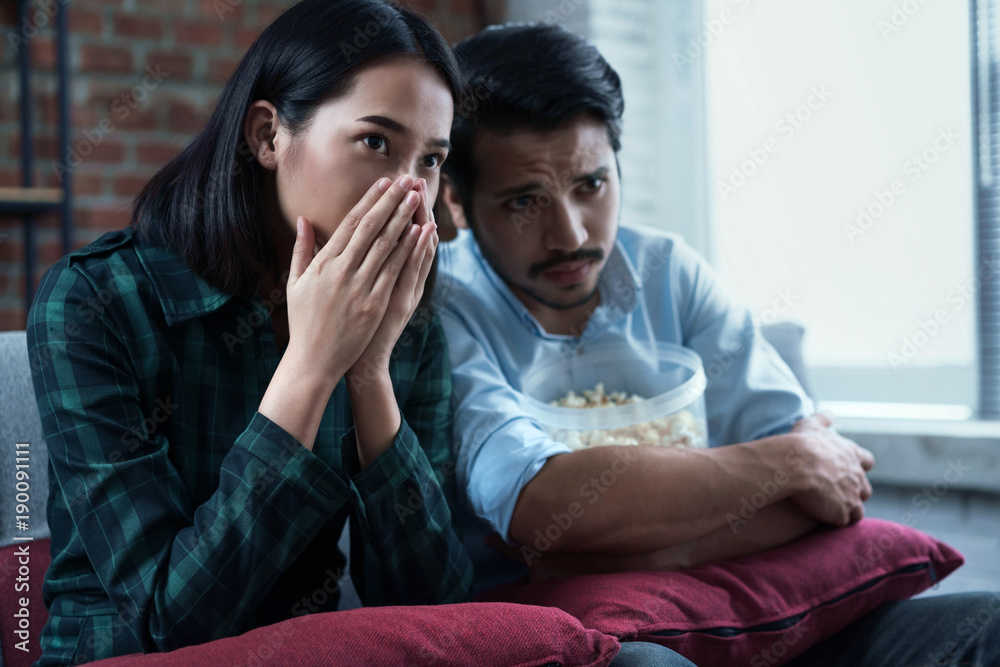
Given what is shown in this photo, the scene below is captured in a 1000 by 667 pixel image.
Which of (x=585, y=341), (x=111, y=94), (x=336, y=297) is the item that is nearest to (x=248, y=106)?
(x=336, y=297)

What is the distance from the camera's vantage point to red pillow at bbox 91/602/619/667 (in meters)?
0.70

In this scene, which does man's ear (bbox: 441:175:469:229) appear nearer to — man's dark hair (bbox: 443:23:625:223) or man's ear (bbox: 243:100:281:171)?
man's dark hair (bbox: 443:23:625:223)

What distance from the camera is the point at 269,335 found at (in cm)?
99

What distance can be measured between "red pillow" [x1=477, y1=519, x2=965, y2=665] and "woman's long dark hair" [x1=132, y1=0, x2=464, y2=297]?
0.54 m

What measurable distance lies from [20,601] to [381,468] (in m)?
0.48

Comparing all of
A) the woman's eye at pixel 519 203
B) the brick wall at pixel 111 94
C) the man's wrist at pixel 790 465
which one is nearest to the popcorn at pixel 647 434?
the man's wrist at pixel 790 465

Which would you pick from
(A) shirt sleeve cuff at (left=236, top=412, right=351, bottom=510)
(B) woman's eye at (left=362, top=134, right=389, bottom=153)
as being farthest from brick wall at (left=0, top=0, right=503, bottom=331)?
(A) shirt sleeve cuff at (left=236, top=412, right=351, bottom=510)

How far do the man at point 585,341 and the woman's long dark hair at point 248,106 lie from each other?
253mm

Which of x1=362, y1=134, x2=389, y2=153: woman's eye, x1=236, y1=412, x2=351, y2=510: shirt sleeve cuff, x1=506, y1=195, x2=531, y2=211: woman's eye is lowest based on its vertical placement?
x1=236, y1=412, x2=351, y2=510: shirt sleeve cuff

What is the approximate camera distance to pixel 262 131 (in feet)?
3.22

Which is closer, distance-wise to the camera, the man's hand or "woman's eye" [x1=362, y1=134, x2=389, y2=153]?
"woman's eye" [x1=362, y1=134, x2=389, y2=153]

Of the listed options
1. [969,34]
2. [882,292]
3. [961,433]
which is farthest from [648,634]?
[969,34]

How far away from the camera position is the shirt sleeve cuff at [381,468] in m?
0.94

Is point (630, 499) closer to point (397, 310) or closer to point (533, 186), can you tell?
point (397, 310)
